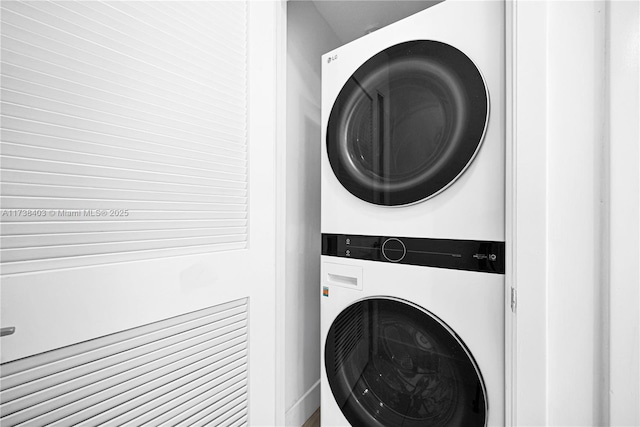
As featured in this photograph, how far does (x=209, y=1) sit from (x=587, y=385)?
155 cm

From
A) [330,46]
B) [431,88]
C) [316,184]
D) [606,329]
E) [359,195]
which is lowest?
[606,329]

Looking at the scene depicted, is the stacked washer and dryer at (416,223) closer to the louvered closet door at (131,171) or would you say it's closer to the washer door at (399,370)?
the washer door at (399,370)

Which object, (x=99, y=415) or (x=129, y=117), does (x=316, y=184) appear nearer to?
(x=129, y=117)

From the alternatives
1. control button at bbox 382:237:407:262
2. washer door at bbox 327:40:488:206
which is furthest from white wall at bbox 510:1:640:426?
control button at bbox 382:237:407:262

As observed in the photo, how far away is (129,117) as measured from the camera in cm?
67

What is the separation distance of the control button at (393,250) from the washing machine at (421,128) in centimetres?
4

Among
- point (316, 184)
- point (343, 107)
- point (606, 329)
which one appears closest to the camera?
point (606, 329)

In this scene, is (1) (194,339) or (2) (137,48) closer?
(2) (137,48)

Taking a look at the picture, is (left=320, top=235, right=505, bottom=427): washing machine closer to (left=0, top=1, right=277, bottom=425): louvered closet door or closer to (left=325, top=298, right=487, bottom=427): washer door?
(left=325, top=298, right=487, bottom=427): washer door

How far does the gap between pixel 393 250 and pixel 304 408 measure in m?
1.12

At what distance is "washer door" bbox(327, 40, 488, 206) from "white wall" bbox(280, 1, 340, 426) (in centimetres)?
35

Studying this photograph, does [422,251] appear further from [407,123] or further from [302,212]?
[302,212]

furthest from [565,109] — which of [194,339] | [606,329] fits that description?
[194,339]

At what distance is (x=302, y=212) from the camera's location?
1.40m
